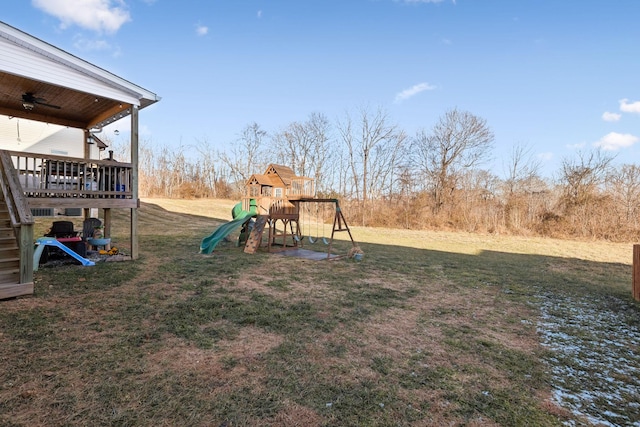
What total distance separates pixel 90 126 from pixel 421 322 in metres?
11.1

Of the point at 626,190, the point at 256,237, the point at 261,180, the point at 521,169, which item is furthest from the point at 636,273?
the point at 521,169

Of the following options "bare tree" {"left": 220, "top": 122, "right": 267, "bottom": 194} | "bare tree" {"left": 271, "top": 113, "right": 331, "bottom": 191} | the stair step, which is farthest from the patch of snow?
"bare tree" {"left": 220, "top": 122, "right": 267, "bottom": 194}

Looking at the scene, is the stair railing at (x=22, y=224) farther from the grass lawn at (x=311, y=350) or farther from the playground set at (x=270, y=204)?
the playground set at (x=270, y=204)

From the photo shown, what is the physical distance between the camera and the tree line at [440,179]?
1716 cm

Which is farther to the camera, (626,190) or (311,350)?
(626,190)

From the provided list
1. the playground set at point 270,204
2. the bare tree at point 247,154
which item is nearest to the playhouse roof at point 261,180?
the playground set at point 270,204

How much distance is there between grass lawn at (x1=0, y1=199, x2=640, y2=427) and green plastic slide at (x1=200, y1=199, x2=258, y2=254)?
2.43 meters

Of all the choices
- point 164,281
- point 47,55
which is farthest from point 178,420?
point 47,55

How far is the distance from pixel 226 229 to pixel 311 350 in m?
7.34

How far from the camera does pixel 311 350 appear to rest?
3.37m

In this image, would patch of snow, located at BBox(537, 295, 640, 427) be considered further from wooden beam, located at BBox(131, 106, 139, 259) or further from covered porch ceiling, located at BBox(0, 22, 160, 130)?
covered porch ceiling, located at BBox(0, 22, 160, 130)

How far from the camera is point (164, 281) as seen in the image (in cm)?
598

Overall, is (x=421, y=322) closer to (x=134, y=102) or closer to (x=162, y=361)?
(x=162, y=361)

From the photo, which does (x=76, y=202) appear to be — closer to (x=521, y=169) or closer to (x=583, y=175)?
(x=583, y=175)
